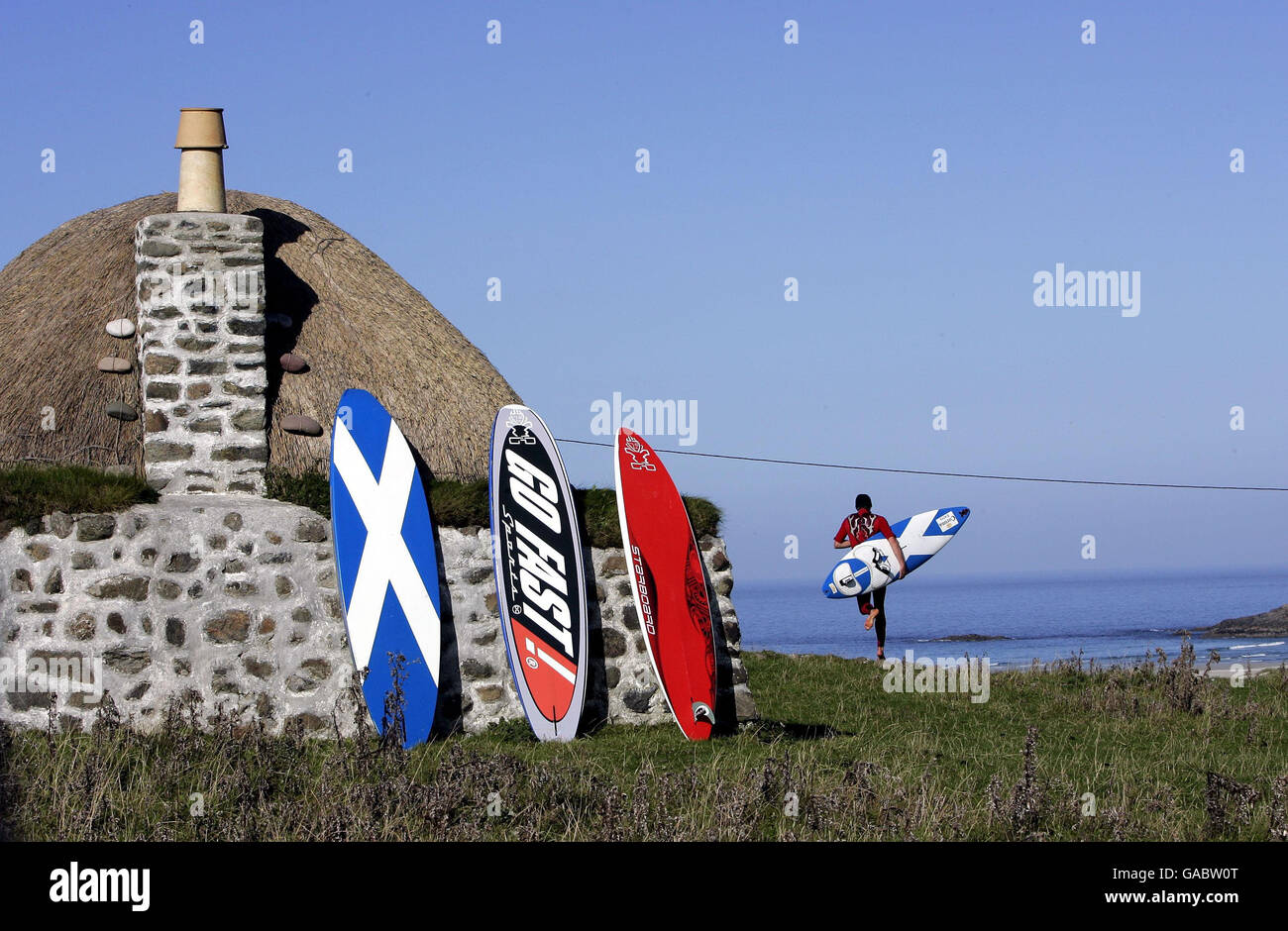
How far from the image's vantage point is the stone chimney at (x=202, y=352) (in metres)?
9.26

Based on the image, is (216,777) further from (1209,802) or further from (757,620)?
(757,620)

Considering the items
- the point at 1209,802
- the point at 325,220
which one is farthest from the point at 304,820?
the point at 325,220

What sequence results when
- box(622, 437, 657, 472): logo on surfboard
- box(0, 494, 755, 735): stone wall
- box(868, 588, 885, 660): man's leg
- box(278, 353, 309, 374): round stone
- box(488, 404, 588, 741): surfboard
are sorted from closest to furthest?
box(0, 494, 755, 735): stone wall < box(488, 404, 588, 741): surfboard < box(622, 437, 657, 472): logo on surfboard < box(278, 353, 309, 374): round stone < box(868, 588, 885, 660): man's leg

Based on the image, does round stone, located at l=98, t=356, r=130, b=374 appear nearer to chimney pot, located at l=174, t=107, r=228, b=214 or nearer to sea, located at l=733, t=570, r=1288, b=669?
chimney pot, located at l=174, t=107, r=228, b=214

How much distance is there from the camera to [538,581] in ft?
29.3

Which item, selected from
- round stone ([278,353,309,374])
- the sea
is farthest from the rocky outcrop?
round stone ([278,353,309,374])

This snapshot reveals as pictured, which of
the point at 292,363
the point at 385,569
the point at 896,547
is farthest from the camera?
the point at 896,547

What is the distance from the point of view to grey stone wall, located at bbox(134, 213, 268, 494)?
30.4 feet

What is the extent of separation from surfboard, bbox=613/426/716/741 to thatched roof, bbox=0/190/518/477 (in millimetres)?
1979

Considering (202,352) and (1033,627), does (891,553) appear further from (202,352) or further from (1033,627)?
(1033,627)

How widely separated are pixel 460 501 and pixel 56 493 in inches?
101

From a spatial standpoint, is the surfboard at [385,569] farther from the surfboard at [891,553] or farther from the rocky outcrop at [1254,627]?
the rocky outcrop at [1254,627]

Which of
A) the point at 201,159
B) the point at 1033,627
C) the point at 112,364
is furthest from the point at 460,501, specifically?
the point at 1033,627

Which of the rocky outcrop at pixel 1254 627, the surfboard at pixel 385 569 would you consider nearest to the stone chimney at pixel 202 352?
the surfboard at pixel 385 569
